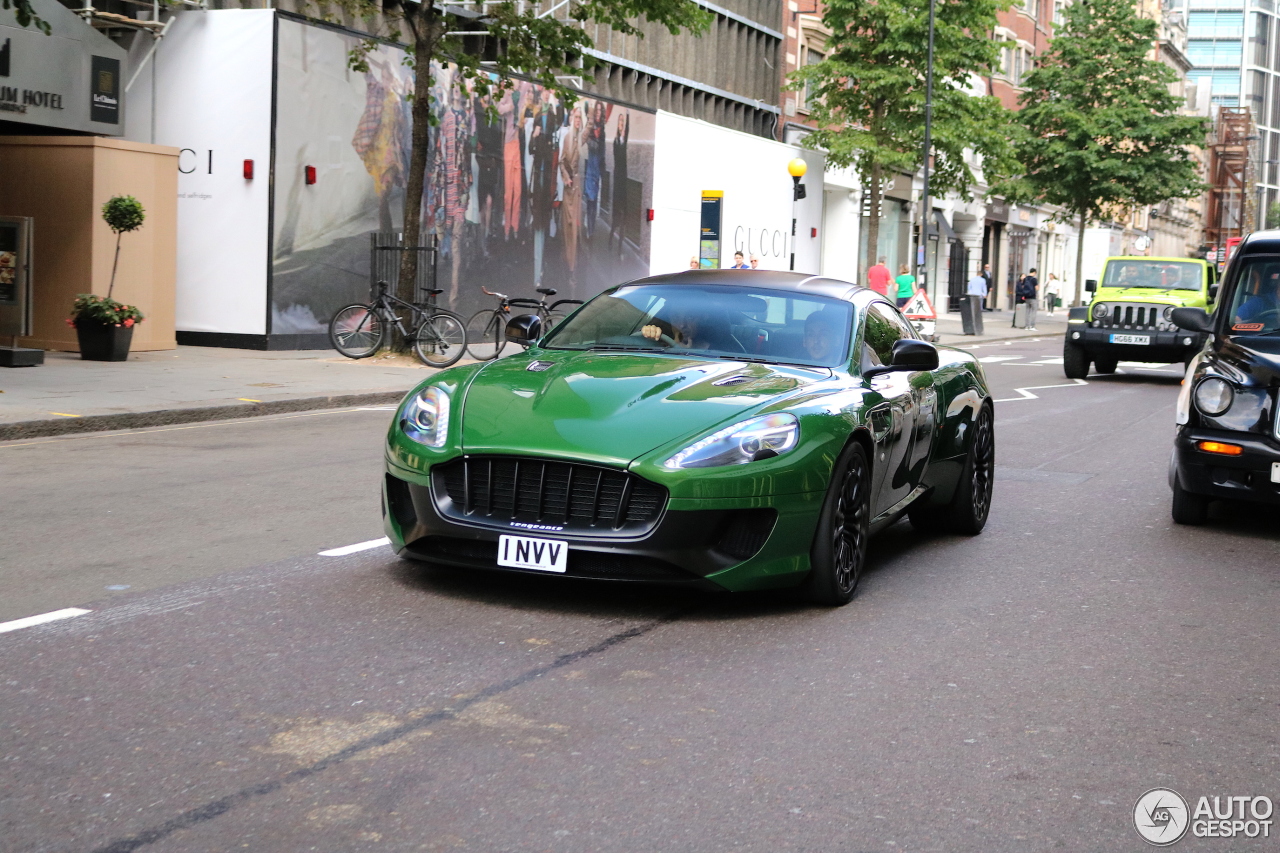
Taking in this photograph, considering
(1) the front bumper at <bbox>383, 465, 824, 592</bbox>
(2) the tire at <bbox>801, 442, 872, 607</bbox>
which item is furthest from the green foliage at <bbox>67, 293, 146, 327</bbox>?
(2) the tire at <bbox>801, 442, 872, 607</bbox>

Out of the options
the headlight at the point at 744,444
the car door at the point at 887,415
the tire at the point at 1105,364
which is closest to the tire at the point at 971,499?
the car door at the point at 887,415

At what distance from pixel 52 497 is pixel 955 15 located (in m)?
33.4

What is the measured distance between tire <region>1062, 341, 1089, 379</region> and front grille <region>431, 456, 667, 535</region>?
18915mm

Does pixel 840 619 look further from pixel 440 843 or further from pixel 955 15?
pixel 955 15

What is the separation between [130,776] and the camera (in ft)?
12.3

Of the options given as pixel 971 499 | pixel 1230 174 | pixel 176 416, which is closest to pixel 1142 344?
pixel 176 416

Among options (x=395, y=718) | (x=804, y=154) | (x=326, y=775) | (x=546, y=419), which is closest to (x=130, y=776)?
(x=326, y=775)

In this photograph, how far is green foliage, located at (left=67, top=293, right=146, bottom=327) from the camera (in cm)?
Result: 1842

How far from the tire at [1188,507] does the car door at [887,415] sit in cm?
224

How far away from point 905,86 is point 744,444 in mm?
35012

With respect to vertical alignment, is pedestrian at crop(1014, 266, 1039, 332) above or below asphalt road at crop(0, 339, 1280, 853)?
above

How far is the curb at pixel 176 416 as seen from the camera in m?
12.0

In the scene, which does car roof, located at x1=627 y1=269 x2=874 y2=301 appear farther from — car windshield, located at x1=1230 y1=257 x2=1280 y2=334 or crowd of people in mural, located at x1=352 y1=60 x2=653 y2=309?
crowd of people in mural, located at x1=352 y1=60 x2=653 y2=309
